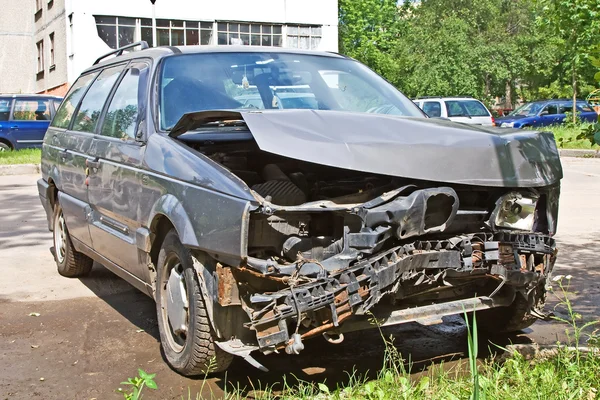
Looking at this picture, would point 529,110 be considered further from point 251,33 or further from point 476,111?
point 251,33

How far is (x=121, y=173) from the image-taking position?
506 centimetres

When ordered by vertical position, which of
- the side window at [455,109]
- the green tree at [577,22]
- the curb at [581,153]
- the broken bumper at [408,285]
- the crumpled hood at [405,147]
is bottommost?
the curb at [581,153]

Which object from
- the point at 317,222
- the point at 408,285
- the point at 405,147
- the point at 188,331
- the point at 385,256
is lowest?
the point at 188,331

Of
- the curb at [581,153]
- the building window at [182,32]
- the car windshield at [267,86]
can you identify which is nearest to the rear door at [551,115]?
the curb at [581,153]

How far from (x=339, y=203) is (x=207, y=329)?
36.7 inches

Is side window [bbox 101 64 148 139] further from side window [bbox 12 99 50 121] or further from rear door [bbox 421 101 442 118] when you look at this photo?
rear door [bbox 421 101 442 118]

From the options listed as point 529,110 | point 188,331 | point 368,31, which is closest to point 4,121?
point 188,331

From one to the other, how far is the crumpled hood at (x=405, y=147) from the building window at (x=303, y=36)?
2687 centimetres

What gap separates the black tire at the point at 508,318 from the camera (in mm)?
4797

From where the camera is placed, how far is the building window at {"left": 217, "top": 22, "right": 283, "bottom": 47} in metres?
29.5

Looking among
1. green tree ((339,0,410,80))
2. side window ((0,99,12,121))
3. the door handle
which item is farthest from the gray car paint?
green tree ((339,0,410,80))

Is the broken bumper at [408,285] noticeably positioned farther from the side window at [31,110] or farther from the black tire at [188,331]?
the side window at [31,110]

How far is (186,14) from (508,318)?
25656 mm

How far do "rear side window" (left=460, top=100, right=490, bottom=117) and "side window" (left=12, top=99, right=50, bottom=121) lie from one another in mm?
12597
